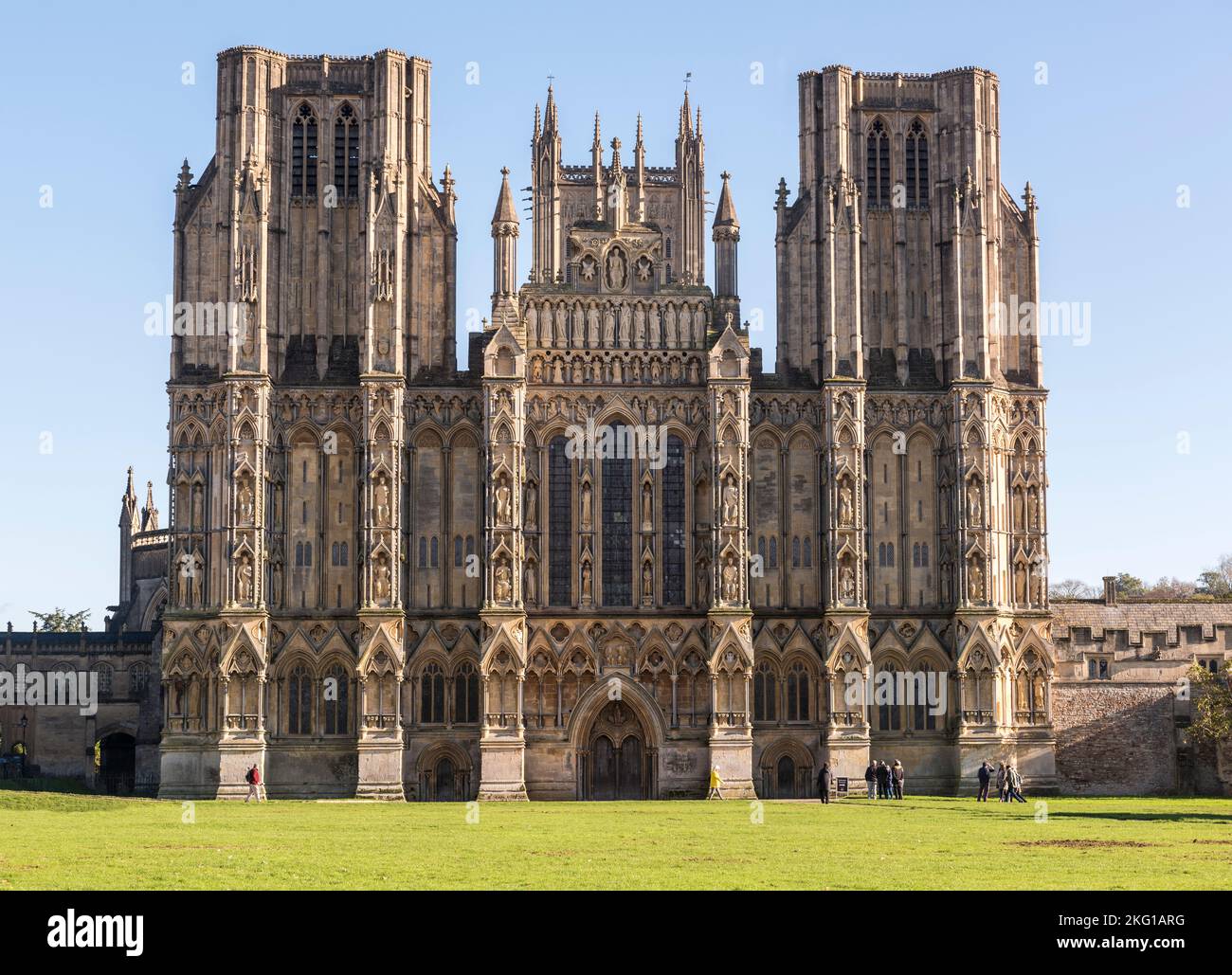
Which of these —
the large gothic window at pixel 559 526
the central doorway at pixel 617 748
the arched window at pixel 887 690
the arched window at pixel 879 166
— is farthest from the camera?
the arched window at pixel 879 166

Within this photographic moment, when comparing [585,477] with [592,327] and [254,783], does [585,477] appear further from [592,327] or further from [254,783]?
[254,783]

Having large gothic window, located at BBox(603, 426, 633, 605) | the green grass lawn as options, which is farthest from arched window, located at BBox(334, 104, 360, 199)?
the green grass lawn

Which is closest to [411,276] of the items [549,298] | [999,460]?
[549,298]

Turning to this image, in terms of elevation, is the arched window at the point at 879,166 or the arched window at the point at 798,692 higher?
the arched window at the point at 879,166

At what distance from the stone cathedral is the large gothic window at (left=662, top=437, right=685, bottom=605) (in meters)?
0.15

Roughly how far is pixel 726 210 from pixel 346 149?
53.3 feet

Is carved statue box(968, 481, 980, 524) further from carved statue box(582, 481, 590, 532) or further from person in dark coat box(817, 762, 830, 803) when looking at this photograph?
carved statue box(582, 481, 590, 532)

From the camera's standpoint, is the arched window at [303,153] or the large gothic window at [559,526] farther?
the arched window at [303,153]

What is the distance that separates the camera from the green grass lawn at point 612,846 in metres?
34.2

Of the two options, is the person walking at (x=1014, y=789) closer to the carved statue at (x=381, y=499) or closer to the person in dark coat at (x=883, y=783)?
the person in dark coat at (x=883, y=783)

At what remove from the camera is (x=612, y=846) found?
4397cm

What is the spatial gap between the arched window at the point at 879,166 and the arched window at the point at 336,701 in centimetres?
2992

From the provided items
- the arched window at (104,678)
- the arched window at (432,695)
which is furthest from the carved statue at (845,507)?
the arched window at (104,678)

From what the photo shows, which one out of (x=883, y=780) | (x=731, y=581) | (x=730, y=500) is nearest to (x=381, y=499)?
(x=730, y=500)
